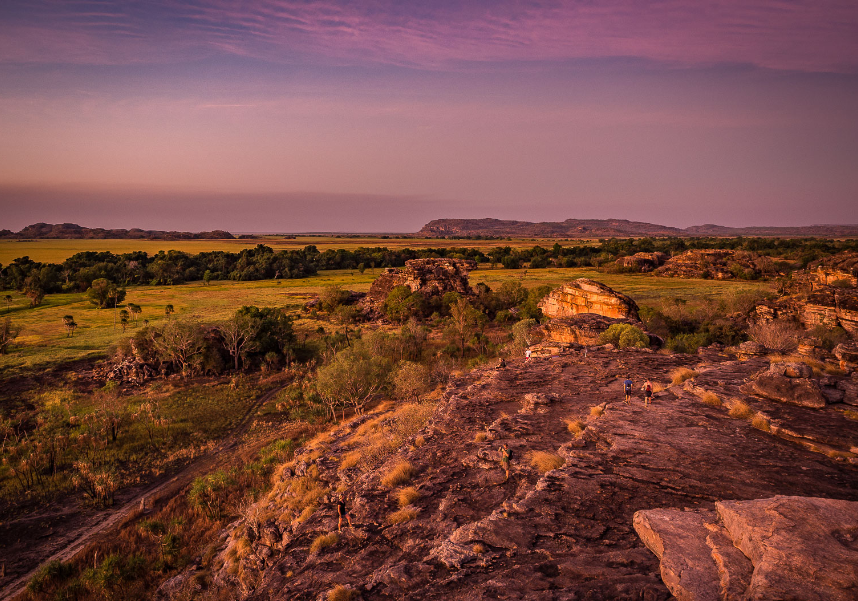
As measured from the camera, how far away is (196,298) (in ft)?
312

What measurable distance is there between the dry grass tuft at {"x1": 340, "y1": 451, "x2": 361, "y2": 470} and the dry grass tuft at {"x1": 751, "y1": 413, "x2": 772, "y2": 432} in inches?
691

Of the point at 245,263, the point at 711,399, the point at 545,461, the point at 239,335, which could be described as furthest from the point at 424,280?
the point at 245,263

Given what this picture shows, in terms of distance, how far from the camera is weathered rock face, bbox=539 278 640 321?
5138 cm

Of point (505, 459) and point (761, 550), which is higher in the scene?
point (761, 550)

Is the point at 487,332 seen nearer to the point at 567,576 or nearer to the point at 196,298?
the point at 567,576

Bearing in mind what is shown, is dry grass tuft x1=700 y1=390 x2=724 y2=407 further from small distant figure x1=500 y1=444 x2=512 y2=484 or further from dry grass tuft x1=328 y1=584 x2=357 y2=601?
dry grass tuft x1=328 y1=584 x2=357 y2=601

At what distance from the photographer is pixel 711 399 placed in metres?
17.7

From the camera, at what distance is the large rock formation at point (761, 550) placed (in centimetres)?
733

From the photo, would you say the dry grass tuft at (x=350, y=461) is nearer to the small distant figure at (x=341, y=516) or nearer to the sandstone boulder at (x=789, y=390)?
the small distant figure at (x=341, y=516)

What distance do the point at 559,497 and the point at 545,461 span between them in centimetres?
234

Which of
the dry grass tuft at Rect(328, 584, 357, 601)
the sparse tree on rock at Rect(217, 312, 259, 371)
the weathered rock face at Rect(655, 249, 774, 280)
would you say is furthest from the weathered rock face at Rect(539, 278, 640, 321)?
the weathered rock face at Rect(655, 249, 774, 280)

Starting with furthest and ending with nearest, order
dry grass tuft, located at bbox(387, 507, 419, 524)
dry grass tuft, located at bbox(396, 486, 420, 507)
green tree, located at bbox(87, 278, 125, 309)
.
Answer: green tree, located at bbox(87, 278, 125, 309) < dry grass tuft, located at bbox(396, 486, 420, 507) < dry grass tuft, located at bbox(387, 507, 419, 524)

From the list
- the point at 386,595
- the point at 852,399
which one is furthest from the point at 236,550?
the point at 852,399

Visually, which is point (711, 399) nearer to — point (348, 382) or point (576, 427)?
point (576, 427)
